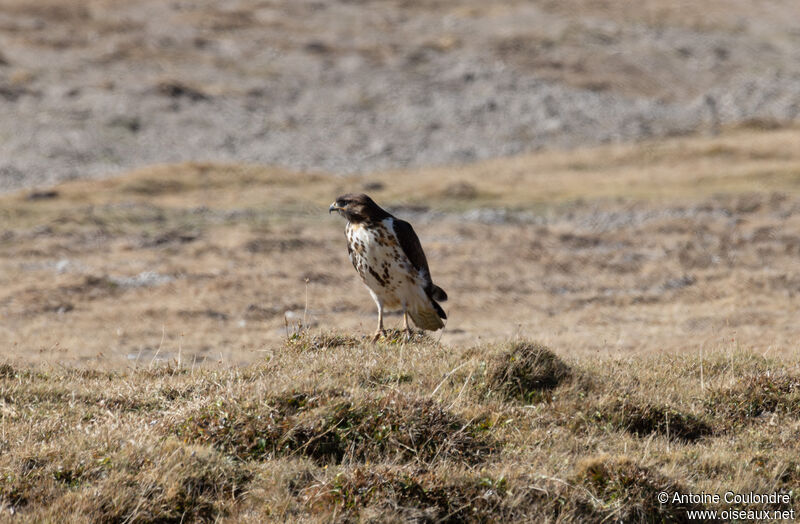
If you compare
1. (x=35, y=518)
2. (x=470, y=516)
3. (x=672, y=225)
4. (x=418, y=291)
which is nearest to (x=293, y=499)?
(x=470, y=516)

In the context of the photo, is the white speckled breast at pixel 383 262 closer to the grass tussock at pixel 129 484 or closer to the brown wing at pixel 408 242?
the brown wing at pixel 408 242

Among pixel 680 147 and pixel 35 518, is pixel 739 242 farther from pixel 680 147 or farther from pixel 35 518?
pixel 35 518

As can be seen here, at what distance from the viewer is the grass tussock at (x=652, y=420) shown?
739 centimetres

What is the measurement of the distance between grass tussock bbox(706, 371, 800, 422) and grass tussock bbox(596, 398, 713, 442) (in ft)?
1.04

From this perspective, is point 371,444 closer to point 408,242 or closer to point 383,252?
point 383,252

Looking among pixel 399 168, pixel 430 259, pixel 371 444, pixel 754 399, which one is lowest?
pixel 430 259

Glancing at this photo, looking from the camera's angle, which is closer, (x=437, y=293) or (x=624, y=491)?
(x=624, y=491)

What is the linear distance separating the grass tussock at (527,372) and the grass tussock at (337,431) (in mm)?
950

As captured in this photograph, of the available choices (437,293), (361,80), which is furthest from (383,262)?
(361,80)

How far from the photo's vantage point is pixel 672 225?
2619 centimetres

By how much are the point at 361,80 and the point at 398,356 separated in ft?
141

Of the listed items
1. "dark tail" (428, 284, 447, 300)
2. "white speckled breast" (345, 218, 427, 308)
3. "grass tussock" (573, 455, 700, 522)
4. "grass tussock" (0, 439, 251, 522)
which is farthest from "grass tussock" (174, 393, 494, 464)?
"dark tail" (428, 284, 447, 300)

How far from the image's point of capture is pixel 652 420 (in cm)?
746

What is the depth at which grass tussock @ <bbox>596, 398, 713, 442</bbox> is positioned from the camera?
291 inches
